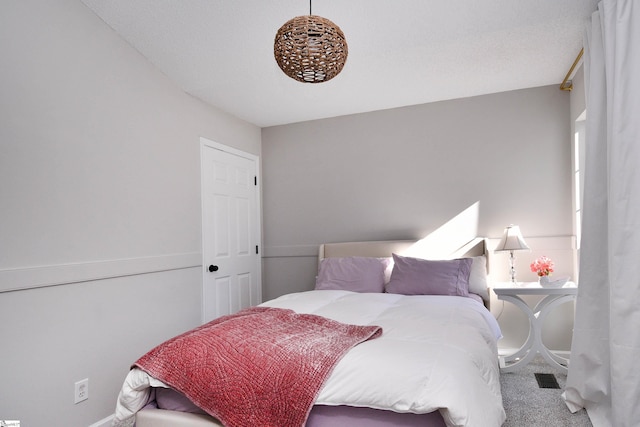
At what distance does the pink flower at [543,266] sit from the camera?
3246mm

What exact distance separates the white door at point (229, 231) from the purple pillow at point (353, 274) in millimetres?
947

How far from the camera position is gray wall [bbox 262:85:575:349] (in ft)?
11.8

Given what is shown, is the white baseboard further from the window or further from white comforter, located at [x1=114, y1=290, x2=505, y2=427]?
the window

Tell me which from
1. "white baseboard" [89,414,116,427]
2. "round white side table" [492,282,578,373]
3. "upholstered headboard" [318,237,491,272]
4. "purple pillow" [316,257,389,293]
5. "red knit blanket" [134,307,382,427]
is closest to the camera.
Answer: "red knit blanket" [134,307,382,427]

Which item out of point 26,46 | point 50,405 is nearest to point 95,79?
point 26,46

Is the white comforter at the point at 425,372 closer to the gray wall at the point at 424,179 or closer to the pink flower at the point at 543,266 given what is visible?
the pink flower at the point at 543,266

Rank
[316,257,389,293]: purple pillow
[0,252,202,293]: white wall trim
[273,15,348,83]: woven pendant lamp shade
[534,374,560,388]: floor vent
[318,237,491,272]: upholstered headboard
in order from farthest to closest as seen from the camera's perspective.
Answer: [318,237,491,272]: upholstered headboard → [316,257,389,293]: purple pillow → [534,374,560,388]: floor vent → [0,252,202,293]: white wall trim → [273,15,348,83]: woven pendant lamp shade

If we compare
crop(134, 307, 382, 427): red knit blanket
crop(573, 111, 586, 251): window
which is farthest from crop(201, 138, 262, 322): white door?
crop(573, 111, 586, 251): window

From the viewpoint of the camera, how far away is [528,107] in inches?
145

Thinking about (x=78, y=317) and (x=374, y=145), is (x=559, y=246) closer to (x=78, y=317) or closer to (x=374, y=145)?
(x=374, y=145)

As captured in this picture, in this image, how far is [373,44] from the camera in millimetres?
2922

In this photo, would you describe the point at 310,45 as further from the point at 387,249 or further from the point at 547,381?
the point at 547,381

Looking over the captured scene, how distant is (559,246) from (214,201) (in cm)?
318

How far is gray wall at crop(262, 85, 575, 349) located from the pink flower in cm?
31
